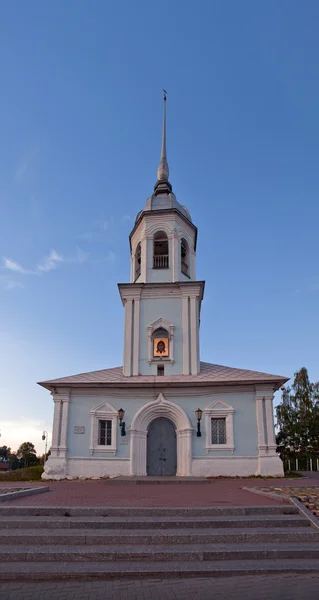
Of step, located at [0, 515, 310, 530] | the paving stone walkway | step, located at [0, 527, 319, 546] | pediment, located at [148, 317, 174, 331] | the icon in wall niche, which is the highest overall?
pediment, located at [148, 317, 174, 331]

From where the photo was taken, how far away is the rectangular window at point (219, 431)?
1830 cm

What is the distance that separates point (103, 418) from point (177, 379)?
11.9ft

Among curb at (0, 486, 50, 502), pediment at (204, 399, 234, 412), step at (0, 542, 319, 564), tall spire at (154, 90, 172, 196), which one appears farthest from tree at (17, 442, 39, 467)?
step at (0, 542, 319, 564)

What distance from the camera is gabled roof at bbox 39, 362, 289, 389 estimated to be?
18.3 m

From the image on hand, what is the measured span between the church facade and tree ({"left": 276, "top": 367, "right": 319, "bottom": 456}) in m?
18.8

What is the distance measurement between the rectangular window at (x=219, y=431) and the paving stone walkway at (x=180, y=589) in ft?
43.3

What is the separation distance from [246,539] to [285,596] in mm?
1872

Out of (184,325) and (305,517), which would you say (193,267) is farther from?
(305,517)

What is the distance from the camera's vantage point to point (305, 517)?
7.35 metres

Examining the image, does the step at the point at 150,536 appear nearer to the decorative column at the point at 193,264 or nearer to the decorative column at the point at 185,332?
the decorative column at the point at 185,332

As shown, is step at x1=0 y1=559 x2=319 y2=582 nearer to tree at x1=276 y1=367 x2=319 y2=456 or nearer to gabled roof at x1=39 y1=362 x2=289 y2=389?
gabled roof at x1=39 y1=362 x2=289 y2=389

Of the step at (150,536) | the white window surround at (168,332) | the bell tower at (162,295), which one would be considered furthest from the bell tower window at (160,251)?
the step at (150,536)

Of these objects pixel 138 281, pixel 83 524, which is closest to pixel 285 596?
pixel 83 524

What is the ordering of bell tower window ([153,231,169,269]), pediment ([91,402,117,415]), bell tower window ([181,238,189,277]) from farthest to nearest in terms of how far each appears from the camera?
bell tower window ([181,238,189,277]), bell tower window ([153,231,169,269]), pediment ([91,402,117,415])
